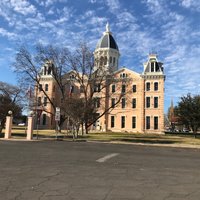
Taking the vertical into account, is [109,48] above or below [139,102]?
above

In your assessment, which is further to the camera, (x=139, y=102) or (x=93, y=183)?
(x=139, y=102)

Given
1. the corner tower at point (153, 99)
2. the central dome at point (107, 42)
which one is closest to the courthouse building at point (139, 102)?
the corner tower at point (153, 99)

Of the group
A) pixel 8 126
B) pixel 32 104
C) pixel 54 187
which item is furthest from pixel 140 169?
pixel 32 104

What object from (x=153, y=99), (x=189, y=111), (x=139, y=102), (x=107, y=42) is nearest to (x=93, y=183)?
(x=189, y=111)

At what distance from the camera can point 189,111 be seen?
148 feet

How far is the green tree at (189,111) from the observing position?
4472 centimetres

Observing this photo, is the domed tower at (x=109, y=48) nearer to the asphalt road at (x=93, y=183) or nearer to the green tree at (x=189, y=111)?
the green tree at (x=189, y=111)

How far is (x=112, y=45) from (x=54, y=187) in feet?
233

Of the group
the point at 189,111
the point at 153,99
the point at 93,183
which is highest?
the point at 153,99

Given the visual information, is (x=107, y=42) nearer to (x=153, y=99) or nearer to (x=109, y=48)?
(x=109, y=48)

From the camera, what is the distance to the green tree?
147ft

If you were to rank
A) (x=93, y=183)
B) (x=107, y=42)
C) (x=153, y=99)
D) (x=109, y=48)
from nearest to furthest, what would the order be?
(x=93, y=183), (x=153, y=99), (x=109, y=48), (x=107, y=42)

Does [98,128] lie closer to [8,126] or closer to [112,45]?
[112,45]

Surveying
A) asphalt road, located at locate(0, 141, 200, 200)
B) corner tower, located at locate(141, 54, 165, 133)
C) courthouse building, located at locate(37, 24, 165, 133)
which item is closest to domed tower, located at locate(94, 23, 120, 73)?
courthouse building, located at locate(37, 24, 165, 133)
